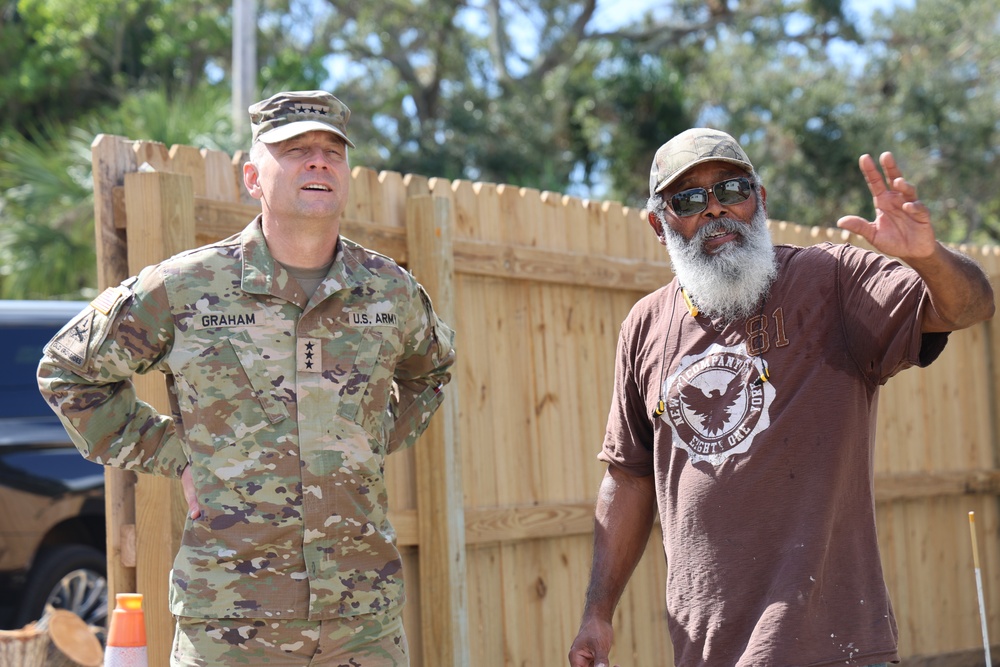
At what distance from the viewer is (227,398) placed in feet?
9.70

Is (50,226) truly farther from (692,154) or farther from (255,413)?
(692,154)

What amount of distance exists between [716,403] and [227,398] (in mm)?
1221

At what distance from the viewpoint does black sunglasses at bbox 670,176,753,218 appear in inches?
123

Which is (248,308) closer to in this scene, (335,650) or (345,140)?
(345,140)

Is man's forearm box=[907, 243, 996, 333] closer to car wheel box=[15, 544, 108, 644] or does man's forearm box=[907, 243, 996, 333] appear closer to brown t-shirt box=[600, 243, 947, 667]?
brown t-shirt box=[600, 243, 947, 667]

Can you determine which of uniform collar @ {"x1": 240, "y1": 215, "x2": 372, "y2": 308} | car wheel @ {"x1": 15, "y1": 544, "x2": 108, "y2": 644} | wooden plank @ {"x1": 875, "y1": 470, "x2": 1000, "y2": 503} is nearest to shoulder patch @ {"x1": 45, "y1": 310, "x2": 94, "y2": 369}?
uniform collar @ {"x1": 240, "y1": 215, "x2": 372, "y2": 308}

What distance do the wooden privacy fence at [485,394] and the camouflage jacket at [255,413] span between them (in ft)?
2.47

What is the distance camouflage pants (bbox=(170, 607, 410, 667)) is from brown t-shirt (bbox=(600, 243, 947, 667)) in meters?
0.80

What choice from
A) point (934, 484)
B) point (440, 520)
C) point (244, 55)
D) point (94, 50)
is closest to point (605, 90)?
point (244, 55)

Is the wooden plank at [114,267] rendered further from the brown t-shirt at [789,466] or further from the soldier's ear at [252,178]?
the brown t-shirt at [789,466]

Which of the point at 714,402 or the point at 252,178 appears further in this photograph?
the point at 252,178

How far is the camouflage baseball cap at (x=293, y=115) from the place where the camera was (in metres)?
3.11

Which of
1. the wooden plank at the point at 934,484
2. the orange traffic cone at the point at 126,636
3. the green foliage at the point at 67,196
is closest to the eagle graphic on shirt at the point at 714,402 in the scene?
the orange traffic cone at the point at 126,636

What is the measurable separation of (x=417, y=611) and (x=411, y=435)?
1.45 metres
